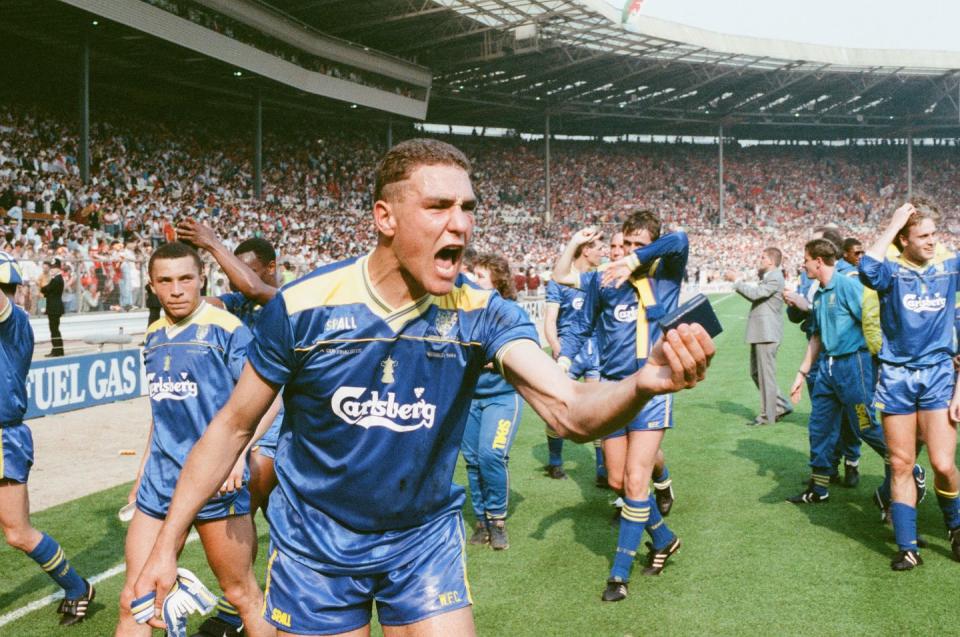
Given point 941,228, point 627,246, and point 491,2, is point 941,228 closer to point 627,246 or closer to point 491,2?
point 491,2

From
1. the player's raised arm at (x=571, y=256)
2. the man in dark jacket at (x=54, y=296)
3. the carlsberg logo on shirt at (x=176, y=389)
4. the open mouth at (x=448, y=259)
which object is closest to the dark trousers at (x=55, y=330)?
the man in dark jacket at (x=54, y=296)

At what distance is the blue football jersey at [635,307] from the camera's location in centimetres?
577

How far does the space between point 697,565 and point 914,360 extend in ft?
6.83

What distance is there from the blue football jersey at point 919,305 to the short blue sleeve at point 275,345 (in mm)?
4465

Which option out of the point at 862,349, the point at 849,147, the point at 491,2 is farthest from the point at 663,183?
the point at 862,349

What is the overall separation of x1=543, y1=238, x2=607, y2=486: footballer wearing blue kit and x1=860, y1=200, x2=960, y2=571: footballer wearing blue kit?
314 cm

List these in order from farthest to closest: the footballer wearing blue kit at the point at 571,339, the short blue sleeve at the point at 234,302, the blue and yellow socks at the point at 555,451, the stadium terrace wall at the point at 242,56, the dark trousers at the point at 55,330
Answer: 1. the stadium terrace wall at the point at 242,56
2. the dark trousers at the point at 55,330
3. the blue and yellow socks at the point at 555,451
4. the footballer wearing blue kit at the point at 571,339
5. the short blue sleeve at the point at 234,302

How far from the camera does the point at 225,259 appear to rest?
4414 millimetres

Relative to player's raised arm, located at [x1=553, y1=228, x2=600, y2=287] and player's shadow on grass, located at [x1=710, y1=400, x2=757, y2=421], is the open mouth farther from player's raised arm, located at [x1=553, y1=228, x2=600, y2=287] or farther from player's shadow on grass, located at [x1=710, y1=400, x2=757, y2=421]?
player's shadow on grass, located at [x1=710, y1=400, x2=757, y2=421]

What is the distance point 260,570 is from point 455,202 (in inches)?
174

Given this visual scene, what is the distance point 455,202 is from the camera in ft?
8.68

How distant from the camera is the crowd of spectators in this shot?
21750 millimetres

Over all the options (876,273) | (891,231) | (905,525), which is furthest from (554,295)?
(905,525)

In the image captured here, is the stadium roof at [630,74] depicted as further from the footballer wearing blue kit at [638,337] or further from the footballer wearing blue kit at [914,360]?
the footballer wearing blue kit at [914,360]
